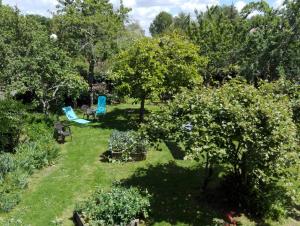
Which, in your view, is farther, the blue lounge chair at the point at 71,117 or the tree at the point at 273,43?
→ the tree at the point at 273,43

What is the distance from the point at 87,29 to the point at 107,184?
10.1m

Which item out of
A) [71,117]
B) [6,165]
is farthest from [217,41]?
[6,165]

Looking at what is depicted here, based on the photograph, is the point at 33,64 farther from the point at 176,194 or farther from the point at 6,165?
the point at 176,194

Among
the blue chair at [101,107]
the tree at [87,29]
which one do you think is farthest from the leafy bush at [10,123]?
the tree at [87,29]

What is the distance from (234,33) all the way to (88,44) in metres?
9.06

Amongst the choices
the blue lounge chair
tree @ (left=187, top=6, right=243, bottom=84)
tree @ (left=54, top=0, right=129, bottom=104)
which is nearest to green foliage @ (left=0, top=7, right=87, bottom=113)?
the blue lounge chair

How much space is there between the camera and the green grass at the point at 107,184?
8.62 metres

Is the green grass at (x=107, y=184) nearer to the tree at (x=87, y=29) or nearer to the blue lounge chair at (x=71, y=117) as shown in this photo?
the blue lounge chair at (x=71, y=117)

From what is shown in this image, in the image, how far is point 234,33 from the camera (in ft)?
70.8

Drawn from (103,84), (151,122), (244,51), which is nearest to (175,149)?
(151,122)

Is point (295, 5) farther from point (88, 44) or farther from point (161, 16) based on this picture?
point (161, 16)

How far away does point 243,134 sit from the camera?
25.2ft

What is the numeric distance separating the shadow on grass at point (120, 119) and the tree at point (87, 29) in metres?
3.06

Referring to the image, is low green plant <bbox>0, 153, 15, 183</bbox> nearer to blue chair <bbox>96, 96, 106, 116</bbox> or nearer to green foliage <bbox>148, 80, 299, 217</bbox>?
green foliage <bbox>148, 80, 299, 217</bbox>
